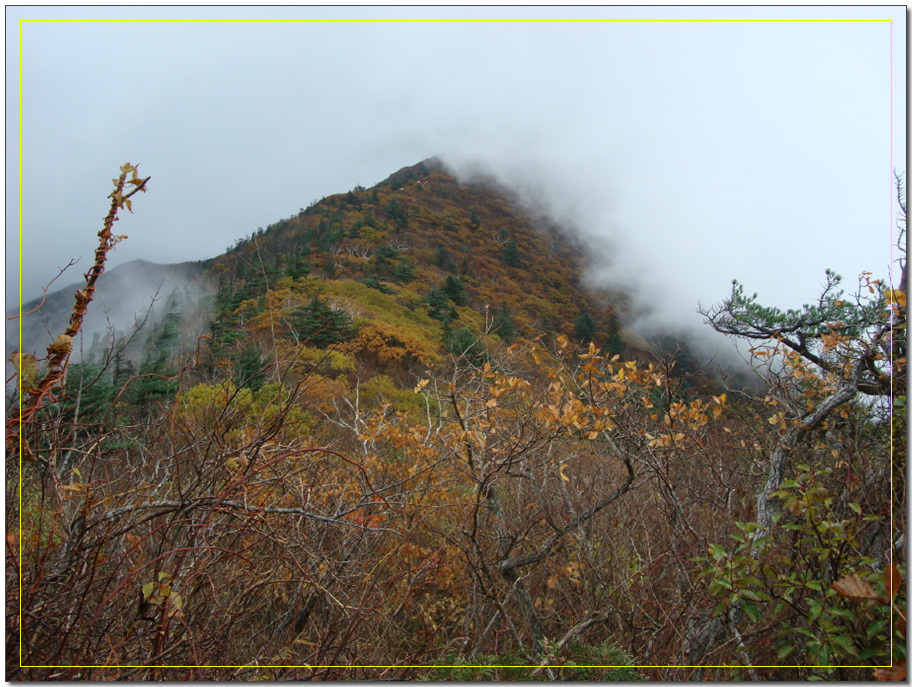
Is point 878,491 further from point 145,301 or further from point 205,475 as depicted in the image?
point 145,301

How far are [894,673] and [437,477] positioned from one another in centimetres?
265

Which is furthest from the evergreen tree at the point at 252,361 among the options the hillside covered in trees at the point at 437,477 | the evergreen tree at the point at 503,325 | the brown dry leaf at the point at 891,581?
the brown dry leaf at the point at 891,581

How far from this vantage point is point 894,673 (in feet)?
5.61

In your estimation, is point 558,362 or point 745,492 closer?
point 745,492

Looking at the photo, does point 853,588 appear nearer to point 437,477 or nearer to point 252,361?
point 252,361

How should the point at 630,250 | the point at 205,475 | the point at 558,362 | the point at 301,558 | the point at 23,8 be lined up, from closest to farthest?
the point at 205,475
the point at 23,8
the point at 301,558
the point at 630,250
the point at 558,362

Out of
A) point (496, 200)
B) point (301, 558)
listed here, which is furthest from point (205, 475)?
point (496, 200)

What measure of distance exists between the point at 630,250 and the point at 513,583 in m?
1.91

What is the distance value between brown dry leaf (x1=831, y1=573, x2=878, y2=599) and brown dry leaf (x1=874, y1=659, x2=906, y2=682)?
0.29 metres

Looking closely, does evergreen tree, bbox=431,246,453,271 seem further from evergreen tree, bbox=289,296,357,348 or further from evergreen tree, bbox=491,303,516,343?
evergreen tree, bbox=289,296,357,348

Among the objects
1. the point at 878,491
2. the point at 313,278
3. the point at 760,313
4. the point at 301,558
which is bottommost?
the point at 301,558

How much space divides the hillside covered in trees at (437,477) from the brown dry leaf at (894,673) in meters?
0.02

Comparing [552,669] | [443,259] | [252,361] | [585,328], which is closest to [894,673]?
[552,669]

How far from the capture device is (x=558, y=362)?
129 inches
